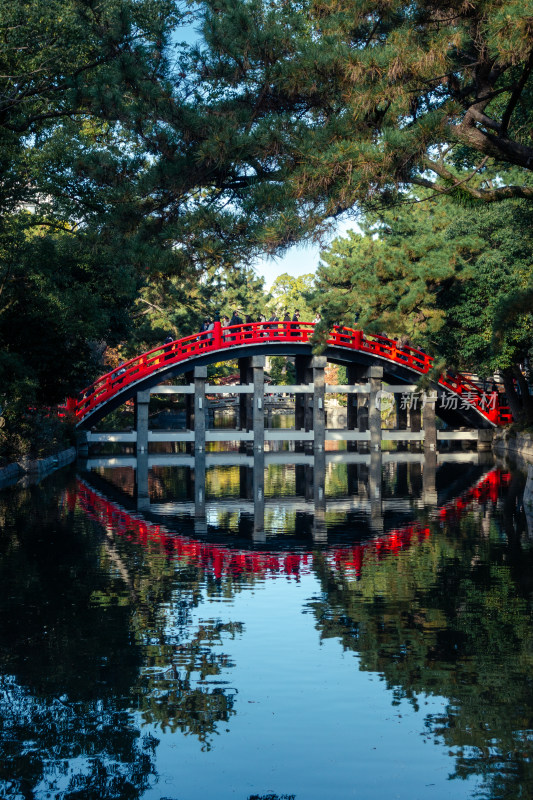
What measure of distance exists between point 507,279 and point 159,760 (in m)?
29.5

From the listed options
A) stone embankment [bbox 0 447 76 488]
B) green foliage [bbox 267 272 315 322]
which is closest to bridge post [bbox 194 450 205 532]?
stone embankment [bbox 0 447 76 488]

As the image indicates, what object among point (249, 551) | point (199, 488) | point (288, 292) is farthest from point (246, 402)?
point (288, 292)

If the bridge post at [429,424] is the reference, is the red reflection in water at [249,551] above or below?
below

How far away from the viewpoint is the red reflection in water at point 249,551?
12.5 m

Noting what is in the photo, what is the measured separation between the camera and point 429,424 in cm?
3878

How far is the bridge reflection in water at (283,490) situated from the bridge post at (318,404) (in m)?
0.65

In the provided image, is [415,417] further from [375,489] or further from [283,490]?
[283,490]

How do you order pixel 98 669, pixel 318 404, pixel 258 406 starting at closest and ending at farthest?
pixel 98 669, pixel 258 406, pixel 318 404

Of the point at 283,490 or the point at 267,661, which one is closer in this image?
the point at 267,661

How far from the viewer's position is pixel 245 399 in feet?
138

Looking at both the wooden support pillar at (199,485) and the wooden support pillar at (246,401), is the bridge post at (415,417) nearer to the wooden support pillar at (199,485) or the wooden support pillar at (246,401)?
the wooden support pillar at (246,401)

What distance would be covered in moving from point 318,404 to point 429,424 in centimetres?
492

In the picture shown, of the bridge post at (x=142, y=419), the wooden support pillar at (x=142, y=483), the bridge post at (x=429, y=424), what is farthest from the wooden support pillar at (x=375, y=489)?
the bridge post at (x=142, y=419)

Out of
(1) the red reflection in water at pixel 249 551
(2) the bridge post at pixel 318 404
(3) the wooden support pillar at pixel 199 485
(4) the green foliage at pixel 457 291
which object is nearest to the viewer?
(1) the red reflection in water at pixel 249 551
